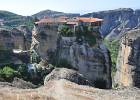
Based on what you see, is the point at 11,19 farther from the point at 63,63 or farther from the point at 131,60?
the point at 131,60

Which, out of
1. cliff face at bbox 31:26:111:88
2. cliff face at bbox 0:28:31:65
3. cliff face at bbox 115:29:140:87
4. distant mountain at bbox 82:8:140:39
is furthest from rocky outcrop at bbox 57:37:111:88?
distant mountain at bbox 82:8:140:39

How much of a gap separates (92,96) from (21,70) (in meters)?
27.7

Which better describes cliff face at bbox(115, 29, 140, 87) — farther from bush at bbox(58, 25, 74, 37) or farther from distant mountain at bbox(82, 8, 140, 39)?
distant mountain at bbox(82, 8, 140, 39)

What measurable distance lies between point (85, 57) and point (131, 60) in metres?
5.48

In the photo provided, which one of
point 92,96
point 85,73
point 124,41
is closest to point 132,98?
point 92,96

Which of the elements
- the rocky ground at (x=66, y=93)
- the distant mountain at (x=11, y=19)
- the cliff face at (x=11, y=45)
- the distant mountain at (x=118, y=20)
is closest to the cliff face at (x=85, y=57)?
the cliff face at (x=11, y=45)

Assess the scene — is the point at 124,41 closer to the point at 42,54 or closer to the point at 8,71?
the point at 42,54

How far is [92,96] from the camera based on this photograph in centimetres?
2366

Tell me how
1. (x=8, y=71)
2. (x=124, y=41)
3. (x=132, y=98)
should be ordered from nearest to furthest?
(x=132, y=98)
(x=8, y=71)
(x=124, y=41)

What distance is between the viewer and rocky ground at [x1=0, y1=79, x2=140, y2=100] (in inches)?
923

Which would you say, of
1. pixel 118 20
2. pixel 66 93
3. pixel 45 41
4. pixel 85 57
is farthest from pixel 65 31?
pixel 118 20

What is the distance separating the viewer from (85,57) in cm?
4966

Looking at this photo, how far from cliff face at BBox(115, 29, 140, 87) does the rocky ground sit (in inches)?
911

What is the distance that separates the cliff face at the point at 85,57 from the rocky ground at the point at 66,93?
70.2 ft
